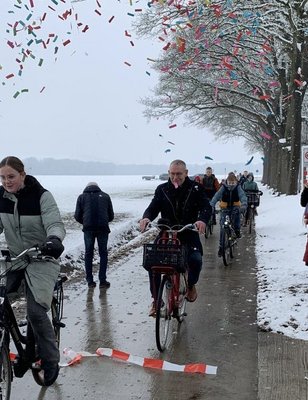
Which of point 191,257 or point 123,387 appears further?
point 191,257

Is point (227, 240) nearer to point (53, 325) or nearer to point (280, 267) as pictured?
point (280, 267)

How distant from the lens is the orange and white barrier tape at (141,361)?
193 inches

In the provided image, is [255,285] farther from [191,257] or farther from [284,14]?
[284,14]

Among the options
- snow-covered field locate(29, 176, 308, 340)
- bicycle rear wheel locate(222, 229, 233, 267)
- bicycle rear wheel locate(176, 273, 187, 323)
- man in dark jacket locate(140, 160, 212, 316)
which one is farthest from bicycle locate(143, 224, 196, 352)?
bicycle rear wheel locate(222, 229, 233, 267)

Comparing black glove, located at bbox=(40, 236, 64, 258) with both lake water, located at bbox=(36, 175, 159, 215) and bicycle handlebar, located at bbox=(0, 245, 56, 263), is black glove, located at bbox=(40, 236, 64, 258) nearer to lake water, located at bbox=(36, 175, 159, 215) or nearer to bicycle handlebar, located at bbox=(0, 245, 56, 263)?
bicycle handlebar, located at bbox=(0, 245, 56, 263)

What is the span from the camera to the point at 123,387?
14.8ft

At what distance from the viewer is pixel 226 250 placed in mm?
10375

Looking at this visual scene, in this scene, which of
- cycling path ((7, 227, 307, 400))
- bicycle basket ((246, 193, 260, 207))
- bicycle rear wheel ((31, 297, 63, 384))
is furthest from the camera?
bicycle basket ((246, 193, 260, 207))

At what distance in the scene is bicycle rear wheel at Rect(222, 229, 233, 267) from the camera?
33.3 feet

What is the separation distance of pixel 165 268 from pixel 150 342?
872mm

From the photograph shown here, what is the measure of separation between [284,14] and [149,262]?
1485cm

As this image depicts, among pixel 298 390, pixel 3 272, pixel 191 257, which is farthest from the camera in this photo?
pixel 191 257

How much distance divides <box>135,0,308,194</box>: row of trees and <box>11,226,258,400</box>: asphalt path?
7.57 meters

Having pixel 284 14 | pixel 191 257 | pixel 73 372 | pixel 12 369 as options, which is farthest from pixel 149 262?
pixel 284 14
